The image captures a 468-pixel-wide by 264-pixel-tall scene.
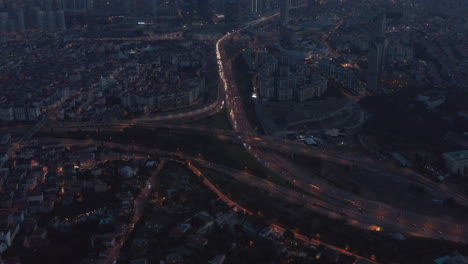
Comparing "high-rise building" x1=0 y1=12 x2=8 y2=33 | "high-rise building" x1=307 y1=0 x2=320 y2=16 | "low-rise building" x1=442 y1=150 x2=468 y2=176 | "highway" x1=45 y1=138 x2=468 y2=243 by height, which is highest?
"high-rise building" x1=307 y1=0 x2=320 y2=16

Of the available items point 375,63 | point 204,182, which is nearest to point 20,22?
point 375,63

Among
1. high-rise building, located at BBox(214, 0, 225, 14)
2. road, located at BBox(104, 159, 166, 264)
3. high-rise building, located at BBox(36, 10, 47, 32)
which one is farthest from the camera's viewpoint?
high-rise building, located at BBox(214, 0, 225, 14)

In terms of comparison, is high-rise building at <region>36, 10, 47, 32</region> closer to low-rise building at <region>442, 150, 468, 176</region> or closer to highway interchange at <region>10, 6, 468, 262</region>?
highway interchange at <region>10, 6, 468, 262</region>

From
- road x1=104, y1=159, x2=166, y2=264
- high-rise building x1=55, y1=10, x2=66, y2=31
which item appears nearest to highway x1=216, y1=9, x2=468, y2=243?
road x1=104, y1=159, x2=166, y2=264

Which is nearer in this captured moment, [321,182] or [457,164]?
[321,182]

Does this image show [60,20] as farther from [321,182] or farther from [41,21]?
[321,182]

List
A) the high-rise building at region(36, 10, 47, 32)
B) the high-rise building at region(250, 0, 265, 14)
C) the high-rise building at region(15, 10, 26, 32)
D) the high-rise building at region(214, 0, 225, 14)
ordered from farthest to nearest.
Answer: the high-rise building at region(250, 0, 265, 14) → the high-rise building at region(214, 0, 225, 14) → the high-rise building at region(36, 10, 47, 32) → the high-rise building at region(15, 10, 26, 32)

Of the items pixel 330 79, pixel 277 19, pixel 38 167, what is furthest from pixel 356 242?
pixel 277 19

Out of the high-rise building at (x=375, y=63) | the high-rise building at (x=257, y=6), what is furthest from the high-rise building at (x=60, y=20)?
the high-rise building at (x=375, y=63)

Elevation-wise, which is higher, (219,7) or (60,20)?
(219,7)
